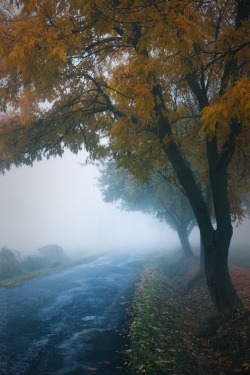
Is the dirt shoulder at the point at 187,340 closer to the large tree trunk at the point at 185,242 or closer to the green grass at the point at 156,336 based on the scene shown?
the green grass at the point at 156,336

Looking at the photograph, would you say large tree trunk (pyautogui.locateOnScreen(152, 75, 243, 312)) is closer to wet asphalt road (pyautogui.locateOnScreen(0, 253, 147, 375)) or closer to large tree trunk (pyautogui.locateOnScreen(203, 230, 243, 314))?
large tree trunk (pyautogui.locateOnScreen(203, 230, 243, 314))

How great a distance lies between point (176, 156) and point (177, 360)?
5.26m

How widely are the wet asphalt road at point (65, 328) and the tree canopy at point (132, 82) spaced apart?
3.79 metres

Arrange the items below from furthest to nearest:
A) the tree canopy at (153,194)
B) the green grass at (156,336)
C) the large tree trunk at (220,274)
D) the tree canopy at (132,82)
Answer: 1. the tree canopy at (153,194)
2. the large tree trunk at (220,274)
3. the green grass at (156,336)
4. the tree canopy at (132,82)

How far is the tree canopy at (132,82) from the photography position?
6.13 m

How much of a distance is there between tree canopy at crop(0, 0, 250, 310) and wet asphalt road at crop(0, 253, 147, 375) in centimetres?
379

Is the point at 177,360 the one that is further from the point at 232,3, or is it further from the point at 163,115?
the point at 232,3

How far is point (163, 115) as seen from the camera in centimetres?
832

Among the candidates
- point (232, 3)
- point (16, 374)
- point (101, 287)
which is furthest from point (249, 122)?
point (101, 287)

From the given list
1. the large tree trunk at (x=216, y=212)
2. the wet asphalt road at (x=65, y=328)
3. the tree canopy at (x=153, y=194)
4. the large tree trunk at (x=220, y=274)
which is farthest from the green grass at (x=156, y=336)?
the tree canopy at (x=153, y=194)

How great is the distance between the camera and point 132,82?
22.9 ft

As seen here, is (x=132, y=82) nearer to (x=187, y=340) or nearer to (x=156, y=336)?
(x=156, y=336)

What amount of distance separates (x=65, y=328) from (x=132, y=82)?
7229 mm

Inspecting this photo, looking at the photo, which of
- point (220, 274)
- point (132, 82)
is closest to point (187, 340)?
point (220, 274)
